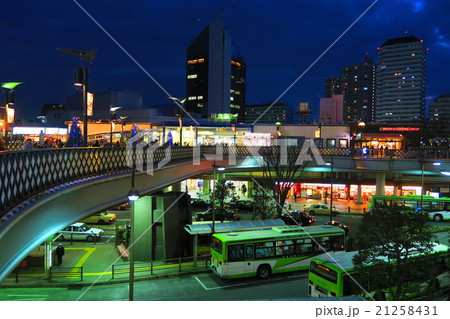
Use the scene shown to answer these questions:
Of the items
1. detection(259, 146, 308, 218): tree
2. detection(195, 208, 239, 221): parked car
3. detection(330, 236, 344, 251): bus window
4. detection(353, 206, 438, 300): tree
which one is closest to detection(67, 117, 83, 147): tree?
detection(353, 206, 438, 300): tree

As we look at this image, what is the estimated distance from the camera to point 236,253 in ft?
64.7

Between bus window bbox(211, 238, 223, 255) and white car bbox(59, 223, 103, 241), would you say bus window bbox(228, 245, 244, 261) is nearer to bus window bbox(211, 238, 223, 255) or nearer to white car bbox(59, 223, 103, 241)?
bus window bbox(211, 238, 223, 255)

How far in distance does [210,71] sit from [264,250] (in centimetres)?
11575

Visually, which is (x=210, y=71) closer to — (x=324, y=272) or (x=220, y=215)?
(x=220, y=215)

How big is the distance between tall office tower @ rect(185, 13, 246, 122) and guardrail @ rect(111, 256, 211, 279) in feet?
336

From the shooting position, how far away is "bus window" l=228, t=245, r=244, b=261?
1955cm

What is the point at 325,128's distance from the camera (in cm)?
6269

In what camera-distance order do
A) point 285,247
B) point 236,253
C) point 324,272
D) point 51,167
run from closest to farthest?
point 51,167 → point 324,272 → point 236,253 → point 285,247

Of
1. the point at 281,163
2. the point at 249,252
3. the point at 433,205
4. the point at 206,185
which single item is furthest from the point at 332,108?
the point at 249,252

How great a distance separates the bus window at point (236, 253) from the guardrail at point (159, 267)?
3088 mm

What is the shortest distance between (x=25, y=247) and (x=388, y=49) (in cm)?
21796

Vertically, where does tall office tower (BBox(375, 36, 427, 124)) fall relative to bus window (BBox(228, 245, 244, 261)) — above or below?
above

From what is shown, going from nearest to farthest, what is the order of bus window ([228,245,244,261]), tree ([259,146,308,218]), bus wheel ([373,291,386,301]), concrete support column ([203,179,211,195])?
bus wheel ([373,291,386,301])
bus window ([228,245,244,261])
tree ([259,146,308,218])
concrete support column ([203,179,211,195])

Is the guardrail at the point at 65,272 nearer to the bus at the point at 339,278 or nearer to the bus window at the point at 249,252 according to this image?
the bus window at the point at 249,252
